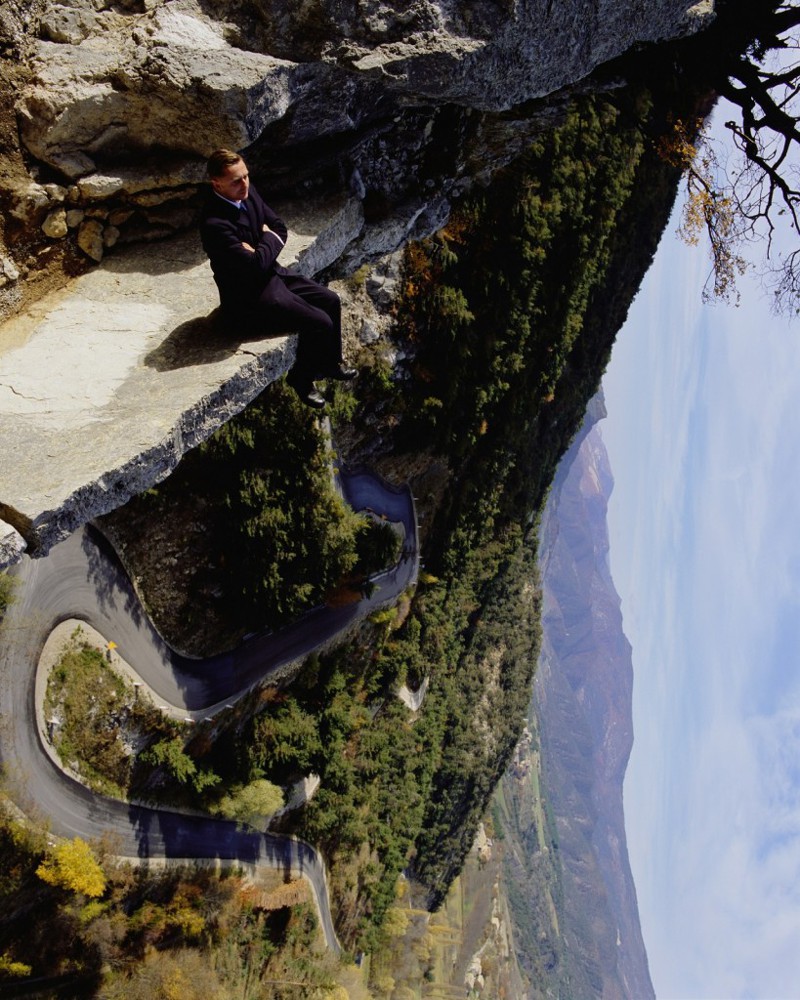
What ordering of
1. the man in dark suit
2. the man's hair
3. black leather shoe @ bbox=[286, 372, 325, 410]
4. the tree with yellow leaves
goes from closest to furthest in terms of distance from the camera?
1. the man's hair
2. the man in dark suit
3. black leather shoe @ bbox=[286, 372, 325, 410]
4. the tree with yellow leaves

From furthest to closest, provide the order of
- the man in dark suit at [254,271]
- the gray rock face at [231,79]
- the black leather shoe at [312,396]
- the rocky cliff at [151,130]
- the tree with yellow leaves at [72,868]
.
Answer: the tree with yellow leaves at [72,868] < the black leather shoe at [312,396] < the gray rock face at [231,79] < the rocky cliff at [151,130] < the man in dark suit at [254,271]

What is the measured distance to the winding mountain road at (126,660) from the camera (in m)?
14.9

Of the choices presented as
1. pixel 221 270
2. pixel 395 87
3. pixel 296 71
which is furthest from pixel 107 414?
pixel 395 87

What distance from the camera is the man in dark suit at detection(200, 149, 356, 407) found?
21.5ft

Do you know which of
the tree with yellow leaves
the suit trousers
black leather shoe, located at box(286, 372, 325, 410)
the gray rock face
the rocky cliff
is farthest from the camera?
the tree with yellow leaves

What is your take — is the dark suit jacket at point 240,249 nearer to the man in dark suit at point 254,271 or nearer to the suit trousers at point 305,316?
the man in dark suit at point 254,271

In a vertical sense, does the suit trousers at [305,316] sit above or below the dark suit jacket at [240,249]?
below

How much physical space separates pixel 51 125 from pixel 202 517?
10.7 metres

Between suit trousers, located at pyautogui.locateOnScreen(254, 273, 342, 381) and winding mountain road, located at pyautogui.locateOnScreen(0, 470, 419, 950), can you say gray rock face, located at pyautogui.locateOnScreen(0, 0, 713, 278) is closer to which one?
suit trousers, located at pyautogui.locateOnScreen(254, 273, 342, 381)

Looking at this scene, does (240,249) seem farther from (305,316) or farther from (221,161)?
(305,316)

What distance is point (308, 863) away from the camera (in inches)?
1018

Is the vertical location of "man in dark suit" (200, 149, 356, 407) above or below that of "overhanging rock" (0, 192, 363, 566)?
above

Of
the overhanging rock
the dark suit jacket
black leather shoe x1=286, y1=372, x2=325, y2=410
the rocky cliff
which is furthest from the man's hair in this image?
black leather shoe x1=286, y1=372, x2=325, y2=410

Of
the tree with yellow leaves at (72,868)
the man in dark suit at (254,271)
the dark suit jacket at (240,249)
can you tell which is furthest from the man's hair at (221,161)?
the tree with yellow leaves at (72,868)
